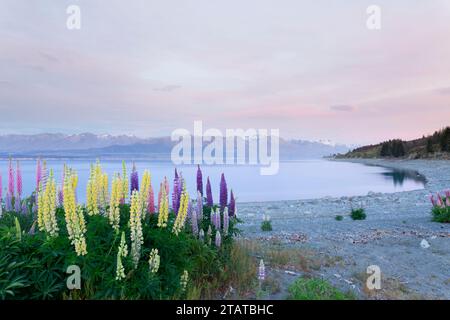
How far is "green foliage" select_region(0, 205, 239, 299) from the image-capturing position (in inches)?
157

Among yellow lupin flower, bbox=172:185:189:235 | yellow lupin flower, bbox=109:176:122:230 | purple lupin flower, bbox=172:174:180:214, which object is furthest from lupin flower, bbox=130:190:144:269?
purple lupin flower, bbox=172:174:180:214

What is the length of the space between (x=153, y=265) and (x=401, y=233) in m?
9.10

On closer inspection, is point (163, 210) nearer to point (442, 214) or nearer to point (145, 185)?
point (145, 185)

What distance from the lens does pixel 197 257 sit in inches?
209

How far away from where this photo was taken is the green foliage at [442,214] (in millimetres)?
12445

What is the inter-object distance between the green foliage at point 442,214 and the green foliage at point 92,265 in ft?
37.3

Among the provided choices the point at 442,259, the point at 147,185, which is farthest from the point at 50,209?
the point at 442,259

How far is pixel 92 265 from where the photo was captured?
3992mm

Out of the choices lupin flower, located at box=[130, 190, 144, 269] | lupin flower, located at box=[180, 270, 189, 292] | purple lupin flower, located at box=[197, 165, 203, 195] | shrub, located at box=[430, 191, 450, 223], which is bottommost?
shrub, located at box=[430, 191, 450, 223]

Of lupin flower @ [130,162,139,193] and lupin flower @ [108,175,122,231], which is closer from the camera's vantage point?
lupin flower @ [108,175,122,231]

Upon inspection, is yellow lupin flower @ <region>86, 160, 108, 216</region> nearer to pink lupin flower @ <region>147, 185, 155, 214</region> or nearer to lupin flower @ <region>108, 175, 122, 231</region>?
lupin flower @ <region>108, 175, 122, 231</region>

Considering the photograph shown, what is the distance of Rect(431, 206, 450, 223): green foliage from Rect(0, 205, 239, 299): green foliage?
1136 centimetres

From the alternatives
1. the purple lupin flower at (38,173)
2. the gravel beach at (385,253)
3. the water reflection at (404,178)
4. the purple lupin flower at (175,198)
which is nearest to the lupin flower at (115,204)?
the purple lupin flower at (175,198)
